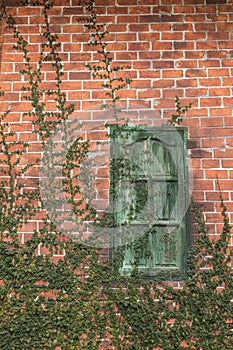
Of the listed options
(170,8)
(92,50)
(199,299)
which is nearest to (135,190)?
(199,299)

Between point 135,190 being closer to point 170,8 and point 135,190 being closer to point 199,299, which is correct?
point 199,299

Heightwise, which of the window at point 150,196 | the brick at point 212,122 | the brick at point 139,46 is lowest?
the window at point 150,196

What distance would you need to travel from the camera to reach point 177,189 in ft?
12.2

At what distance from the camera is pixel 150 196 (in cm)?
371

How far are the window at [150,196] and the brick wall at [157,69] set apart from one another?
0.10m

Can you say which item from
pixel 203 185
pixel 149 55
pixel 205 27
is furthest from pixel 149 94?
pixel 203 185

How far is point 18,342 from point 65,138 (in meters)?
1.66

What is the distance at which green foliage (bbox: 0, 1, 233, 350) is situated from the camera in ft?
11.5

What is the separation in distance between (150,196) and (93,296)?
92 centimetres

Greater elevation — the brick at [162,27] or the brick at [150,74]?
the brick at [162,27]

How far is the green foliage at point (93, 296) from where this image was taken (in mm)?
3508

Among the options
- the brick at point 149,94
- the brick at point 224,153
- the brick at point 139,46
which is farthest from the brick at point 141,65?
the brick at point 224,153

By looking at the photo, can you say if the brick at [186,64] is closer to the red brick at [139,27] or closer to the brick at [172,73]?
the brick at [172,73]

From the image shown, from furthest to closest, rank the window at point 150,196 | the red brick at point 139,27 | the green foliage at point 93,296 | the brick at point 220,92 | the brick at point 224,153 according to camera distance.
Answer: the red brick at point 139,27 → the brick at point 220,92 → the brick at point 224,153 → the window at point 150,196 → the green foliage at point 93,296
